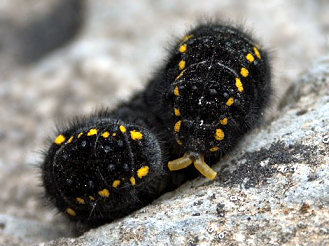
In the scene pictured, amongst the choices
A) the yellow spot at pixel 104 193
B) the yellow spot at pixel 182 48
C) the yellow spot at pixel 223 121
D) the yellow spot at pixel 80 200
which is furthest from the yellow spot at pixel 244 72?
the yellow spot at pixel 80 200

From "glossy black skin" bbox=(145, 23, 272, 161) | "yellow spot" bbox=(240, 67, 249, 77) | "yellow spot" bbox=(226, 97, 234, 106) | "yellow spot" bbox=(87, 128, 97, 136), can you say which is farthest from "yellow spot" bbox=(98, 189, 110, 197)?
"yellow spot" bbox=(240, 67, 249, 77)

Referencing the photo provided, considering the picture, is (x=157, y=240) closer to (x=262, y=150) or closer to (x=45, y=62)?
(x=262, y=150)

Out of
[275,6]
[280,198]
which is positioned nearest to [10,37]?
[275,6]

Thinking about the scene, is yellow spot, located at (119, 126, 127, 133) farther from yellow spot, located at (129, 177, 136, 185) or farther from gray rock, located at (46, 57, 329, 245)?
gray rock, located at (46, 57, 329, 245)

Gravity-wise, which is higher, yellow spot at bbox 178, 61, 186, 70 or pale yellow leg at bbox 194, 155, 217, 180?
yellow spot at bbox 178, 61, 186, 70

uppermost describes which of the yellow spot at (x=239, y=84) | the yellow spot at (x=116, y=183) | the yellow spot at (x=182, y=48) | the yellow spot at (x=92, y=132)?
the yellow spot at (x=182, y=48)

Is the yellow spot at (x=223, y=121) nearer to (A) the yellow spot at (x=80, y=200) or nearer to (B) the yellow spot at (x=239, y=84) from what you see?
(B) the yellow spot at (x=239, y=84)

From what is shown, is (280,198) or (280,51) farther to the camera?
(280,51)
